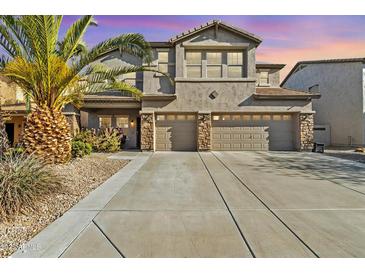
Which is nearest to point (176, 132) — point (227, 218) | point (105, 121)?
point (105, 121)

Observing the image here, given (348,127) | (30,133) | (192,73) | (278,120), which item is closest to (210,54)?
(192,73)

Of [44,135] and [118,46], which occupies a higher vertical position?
[118,46]

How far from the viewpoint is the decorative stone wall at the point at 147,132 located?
13.7m

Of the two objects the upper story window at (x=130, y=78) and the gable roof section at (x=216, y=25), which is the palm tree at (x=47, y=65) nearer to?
the gable roof section at (x=216, y=25)

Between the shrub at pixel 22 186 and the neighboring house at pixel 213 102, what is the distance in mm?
8775

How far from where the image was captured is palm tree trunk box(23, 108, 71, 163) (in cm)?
762

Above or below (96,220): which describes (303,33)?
above

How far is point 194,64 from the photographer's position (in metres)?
14.2

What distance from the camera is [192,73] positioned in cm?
1420

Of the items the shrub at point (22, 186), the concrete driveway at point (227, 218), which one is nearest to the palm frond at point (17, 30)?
the shrub at point (22, 186)

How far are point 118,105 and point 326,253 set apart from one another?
13.7 m

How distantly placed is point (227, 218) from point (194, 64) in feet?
39.5

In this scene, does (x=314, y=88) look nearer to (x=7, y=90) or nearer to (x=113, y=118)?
(x=113, y=118)
